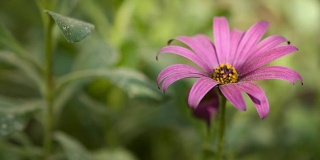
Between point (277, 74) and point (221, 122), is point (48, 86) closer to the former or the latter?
point (221, 122)

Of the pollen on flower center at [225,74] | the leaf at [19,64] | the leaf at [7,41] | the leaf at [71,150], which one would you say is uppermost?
the leaf at [19,64]

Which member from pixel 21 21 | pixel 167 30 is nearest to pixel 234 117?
pixel 167 30

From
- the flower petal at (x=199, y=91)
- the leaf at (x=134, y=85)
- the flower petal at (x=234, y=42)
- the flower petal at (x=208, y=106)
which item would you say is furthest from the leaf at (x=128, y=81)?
the flower petal at (x=199, y=91)

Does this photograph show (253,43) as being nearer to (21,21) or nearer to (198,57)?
(198,57)

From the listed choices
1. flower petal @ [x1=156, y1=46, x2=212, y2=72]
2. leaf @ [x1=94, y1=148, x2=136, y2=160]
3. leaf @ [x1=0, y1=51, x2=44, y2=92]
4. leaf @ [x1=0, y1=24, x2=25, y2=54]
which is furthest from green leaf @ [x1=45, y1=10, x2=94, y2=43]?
leaf @ [x1=94, y1=148, x2=136, y2=160]

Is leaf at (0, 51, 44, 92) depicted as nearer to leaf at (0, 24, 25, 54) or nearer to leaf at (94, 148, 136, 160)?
leaf at (0, 24, 25, 54)

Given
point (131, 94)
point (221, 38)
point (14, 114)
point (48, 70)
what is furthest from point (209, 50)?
point (14, 114)

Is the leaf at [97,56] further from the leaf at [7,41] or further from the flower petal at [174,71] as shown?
the flower petal at [174,71]
